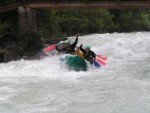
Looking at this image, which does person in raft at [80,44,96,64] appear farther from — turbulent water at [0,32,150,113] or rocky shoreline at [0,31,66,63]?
rocky shoreline at [0,31,66,63]

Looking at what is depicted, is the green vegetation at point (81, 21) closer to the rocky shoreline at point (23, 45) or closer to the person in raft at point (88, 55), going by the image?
the rocky shoreline at point (23, 45)

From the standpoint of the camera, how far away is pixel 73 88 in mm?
12492

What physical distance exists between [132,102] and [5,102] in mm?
3533

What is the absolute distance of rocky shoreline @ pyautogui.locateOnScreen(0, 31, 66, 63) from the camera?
2041 centimetres

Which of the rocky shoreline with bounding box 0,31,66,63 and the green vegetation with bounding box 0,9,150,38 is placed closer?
the rocky shoreline with bounding box 0,31,66,63

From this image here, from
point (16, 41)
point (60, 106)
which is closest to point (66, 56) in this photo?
point (60, 106)

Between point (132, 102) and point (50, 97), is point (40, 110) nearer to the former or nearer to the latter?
point (50, 97)

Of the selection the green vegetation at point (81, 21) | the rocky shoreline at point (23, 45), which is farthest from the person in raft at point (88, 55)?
the green vegetation at point (81, 21)

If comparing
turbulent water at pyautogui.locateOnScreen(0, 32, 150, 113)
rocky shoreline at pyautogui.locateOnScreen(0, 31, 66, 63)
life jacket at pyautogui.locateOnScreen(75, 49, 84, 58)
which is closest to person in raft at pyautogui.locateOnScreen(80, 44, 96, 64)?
life jacket at pyautogui.locateOnScreen(75, 49, 84, 58)

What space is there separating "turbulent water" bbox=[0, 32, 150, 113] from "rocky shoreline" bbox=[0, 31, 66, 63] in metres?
2.83

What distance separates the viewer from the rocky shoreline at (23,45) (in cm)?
2041

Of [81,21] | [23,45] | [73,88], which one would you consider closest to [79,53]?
[73,88]

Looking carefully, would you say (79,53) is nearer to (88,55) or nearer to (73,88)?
(88,55)

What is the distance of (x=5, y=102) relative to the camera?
10836 millimetres
